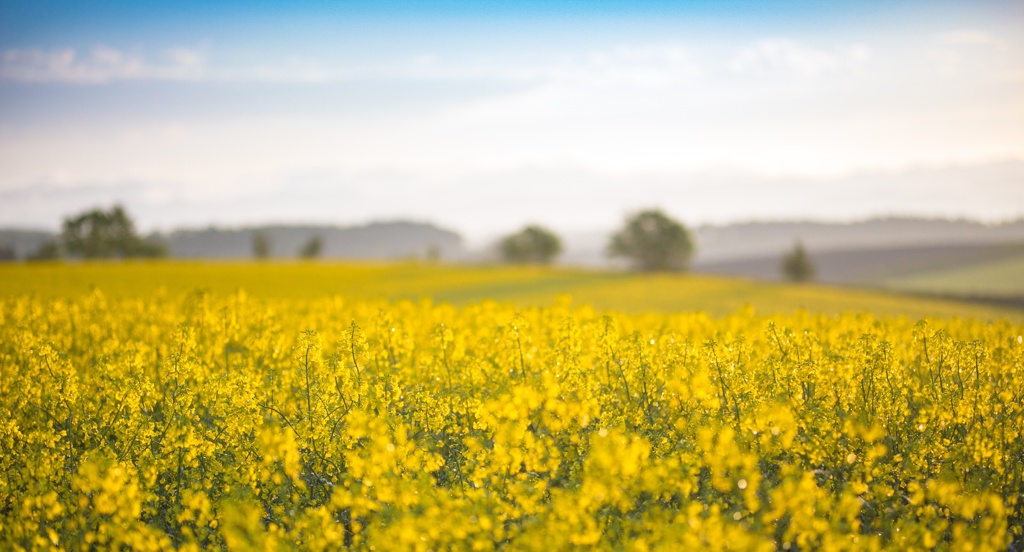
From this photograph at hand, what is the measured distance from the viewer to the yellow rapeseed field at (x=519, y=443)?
5.45 m

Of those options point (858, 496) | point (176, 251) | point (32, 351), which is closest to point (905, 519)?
point (858, 496)

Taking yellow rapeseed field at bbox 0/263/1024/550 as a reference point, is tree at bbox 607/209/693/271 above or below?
above

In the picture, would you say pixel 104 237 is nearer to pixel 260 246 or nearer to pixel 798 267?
pixel 260 246

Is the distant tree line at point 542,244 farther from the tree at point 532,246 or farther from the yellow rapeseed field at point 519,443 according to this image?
the yellow rapeseed field at point 519,443

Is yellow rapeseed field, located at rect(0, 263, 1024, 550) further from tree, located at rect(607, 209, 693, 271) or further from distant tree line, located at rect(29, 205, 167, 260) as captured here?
distant tree line, located at rect(29, 205, 167, 260)

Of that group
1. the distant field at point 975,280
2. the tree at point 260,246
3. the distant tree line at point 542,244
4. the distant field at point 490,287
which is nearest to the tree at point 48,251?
the distant tree line at point 542,244

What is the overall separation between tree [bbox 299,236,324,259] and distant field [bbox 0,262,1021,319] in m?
46.6

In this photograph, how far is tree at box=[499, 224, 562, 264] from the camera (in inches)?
4134

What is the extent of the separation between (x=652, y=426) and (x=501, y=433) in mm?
2422

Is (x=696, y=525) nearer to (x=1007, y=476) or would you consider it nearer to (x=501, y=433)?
(x=501, y=433)

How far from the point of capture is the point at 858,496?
723 centimetres

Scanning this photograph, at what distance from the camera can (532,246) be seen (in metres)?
105

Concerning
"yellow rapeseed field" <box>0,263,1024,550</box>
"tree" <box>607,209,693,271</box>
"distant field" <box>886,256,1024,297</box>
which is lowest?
"distant field" <box>886,256,1024,297</box>

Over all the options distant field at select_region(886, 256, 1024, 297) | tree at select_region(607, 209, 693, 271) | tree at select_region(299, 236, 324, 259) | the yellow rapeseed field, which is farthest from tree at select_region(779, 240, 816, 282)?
the yellow rapeseed field
